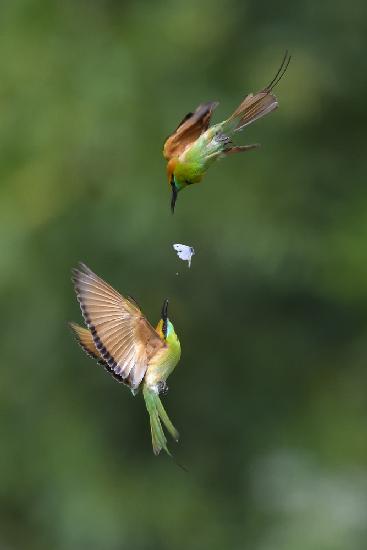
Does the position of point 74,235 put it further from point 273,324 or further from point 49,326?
point 273,324

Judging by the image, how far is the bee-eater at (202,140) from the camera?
1.24 metres

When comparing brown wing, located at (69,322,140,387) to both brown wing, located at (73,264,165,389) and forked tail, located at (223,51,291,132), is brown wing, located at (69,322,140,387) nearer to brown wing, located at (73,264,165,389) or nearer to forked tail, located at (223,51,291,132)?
brown wing, located at (73,264,165,389)

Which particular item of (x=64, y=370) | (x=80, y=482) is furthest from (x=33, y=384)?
(x=80, y=482)

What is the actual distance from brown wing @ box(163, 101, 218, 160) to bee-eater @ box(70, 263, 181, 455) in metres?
0.18

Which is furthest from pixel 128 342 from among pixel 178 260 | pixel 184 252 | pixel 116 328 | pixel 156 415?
pixel 178 260

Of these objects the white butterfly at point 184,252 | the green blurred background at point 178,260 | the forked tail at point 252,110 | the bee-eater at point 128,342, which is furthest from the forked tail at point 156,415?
the green blurred background at point 178,260

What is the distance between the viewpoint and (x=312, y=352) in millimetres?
7645

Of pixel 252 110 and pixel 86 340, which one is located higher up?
pixel 252 110

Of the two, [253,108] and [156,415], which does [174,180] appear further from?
[156,415]

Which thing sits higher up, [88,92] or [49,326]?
[88,92]

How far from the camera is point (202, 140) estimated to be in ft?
4.15

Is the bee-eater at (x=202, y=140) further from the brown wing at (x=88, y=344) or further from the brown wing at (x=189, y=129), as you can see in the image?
the brown wing at (x=88, y=344)

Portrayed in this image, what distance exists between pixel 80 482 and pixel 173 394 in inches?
31.1

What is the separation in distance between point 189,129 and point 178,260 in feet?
17.5
